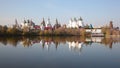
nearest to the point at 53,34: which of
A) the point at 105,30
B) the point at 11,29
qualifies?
the point at 11,29

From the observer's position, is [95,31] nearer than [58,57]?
No

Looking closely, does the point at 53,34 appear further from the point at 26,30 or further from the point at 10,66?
the point at 10,66

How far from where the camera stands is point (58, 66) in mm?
10250

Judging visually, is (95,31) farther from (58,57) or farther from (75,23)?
(58,57)

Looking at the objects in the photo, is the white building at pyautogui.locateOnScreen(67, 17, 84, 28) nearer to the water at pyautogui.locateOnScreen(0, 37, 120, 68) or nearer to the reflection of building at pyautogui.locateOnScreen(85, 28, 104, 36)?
the reflection of building at pyautogui.locateOnScreen(85, 28, 104, 36)

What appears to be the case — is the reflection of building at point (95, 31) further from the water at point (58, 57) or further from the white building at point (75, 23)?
the water at point (58, 57)

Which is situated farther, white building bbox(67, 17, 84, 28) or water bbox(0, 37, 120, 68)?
white building bbox(67, 17, 84, 28)

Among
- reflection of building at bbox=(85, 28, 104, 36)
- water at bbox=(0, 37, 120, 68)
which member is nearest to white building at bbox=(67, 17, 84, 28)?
reflection of building at bbox=(85, 28, 104, 36)

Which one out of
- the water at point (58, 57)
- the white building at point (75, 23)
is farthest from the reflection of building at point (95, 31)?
the water at point (58, 57)

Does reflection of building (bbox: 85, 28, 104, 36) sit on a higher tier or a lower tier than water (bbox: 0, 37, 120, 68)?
lower

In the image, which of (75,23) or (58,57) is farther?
(75,23)

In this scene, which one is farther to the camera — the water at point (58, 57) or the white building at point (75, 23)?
the white building at point (75, 23)

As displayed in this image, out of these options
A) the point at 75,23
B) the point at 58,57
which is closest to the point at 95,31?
the point at 75,23

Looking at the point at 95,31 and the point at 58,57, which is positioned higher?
the point at 58,57
